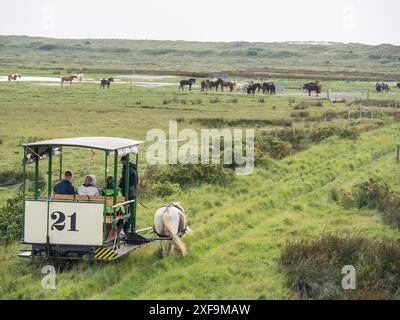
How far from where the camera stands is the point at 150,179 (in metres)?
24.4

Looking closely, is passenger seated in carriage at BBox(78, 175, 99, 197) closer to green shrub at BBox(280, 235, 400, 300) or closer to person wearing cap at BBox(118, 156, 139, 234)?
person wearing cap at BBox(118, 156, 139, 234)

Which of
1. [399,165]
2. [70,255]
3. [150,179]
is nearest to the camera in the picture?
[70,255]

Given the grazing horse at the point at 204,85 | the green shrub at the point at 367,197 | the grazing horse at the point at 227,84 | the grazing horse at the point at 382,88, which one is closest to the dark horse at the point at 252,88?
the grazing horse at the point at 227,84

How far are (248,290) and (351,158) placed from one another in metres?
17.4

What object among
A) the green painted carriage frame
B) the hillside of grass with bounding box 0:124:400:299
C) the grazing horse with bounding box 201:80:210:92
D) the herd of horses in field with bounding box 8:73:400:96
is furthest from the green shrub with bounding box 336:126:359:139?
the grazing horse with bounding box 201:80:210:92

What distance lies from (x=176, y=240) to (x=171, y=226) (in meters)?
0.34

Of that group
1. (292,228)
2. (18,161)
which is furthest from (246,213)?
(18,161)

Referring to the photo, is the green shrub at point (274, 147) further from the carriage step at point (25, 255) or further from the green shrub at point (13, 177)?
the carriage step at point (25, 255)

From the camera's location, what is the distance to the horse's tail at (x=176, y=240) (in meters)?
15.8

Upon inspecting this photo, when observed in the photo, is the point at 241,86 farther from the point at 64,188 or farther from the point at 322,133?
the point at 64,188

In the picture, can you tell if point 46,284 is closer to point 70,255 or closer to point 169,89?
point 70,255

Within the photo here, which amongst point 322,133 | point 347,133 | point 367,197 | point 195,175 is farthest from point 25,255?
point 322,133

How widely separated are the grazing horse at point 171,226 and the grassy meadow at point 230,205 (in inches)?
9.7

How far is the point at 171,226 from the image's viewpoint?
16031 mm
